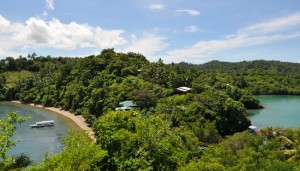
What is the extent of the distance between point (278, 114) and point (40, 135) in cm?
5449

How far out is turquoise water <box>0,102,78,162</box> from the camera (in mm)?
45625

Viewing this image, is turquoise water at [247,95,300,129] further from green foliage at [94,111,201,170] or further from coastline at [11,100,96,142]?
green foliage at [94,111,201,170]

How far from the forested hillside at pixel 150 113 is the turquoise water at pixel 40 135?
15.0ft

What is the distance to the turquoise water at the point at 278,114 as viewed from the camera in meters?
63.4

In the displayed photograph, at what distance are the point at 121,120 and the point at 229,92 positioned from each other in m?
64.0

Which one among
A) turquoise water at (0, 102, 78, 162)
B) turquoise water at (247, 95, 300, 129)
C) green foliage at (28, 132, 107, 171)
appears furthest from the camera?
turquoise water at (247, 95, 300, 129)

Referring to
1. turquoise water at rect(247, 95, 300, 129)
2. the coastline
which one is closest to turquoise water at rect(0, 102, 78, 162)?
the coastline

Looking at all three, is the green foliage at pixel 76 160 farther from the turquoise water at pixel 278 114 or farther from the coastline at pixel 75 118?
the turquoise water at pixel 278 114

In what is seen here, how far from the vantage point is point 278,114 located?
2972 inches

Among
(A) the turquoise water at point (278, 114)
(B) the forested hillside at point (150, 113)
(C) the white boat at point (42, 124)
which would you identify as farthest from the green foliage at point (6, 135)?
(A) the turquoise water at point (278, 114)

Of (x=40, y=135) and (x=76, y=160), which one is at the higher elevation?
(x=76, y=160)

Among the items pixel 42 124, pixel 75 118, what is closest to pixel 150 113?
pixel 75 118

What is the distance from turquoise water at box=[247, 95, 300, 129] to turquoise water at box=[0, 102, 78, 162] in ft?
122

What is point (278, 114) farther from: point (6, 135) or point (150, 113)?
point (6, 135)
